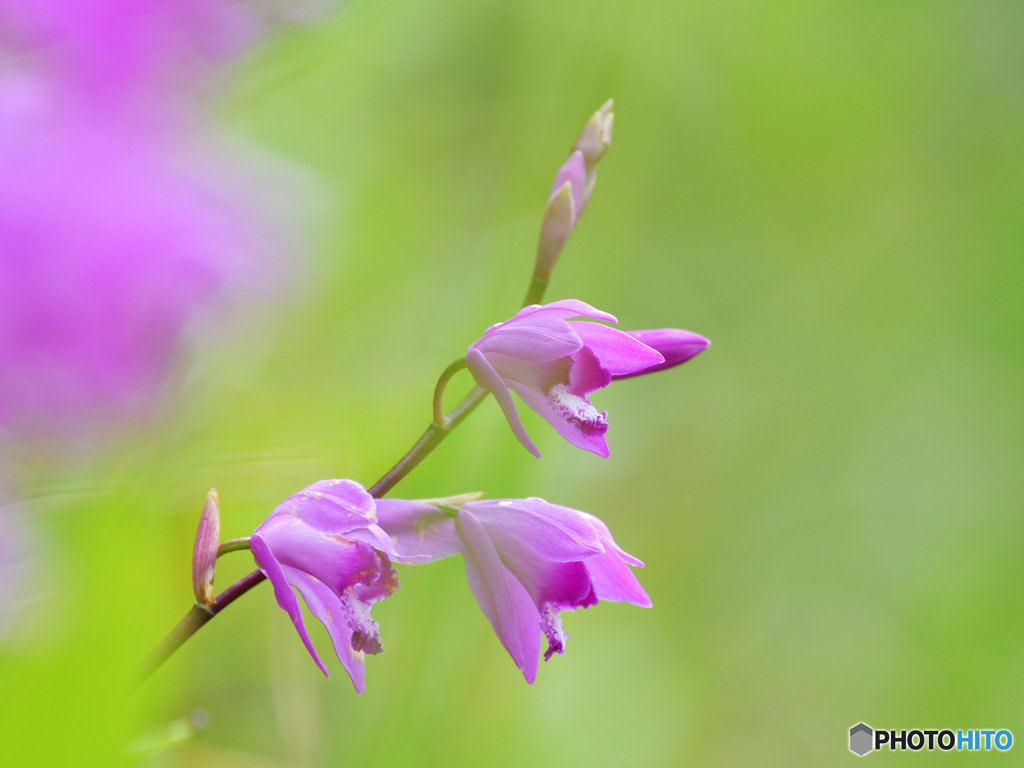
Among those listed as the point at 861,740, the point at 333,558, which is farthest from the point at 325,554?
Answer: the point at 861,740

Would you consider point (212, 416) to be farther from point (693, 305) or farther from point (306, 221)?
point (693, 305)

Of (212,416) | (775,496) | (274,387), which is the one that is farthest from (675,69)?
(212,416)

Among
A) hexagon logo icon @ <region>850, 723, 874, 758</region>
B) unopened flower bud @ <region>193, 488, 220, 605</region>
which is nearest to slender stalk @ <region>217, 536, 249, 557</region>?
unopened flower bud @ <region>193, 488, 220, 605</region>

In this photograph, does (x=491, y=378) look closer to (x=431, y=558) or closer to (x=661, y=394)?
(x=431, y=558)

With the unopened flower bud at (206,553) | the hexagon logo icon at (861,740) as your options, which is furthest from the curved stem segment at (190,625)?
the hexagon logo icon at (861,740)

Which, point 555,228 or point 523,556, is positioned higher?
point 555,228

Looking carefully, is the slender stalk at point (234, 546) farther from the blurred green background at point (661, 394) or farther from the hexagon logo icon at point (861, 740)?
the hexagon logo icon at point (861, 740)

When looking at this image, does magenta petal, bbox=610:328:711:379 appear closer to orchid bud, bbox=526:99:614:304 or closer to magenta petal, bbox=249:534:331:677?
orchid bud, bbox=526:99:614:304
